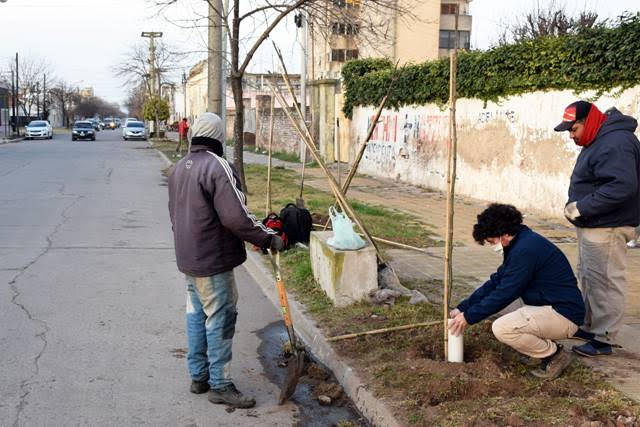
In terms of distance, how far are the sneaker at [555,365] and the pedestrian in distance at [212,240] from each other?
1.92m

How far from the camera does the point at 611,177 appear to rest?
486 cm

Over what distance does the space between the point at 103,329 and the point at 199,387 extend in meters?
1.78

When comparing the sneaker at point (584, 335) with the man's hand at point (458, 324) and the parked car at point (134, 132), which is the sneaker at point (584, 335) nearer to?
the man's hand at point (458, 324)

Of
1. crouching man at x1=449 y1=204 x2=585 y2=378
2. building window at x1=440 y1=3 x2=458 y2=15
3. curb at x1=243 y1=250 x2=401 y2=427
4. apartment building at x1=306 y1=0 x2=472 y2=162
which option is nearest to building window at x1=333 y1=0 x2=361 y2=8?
apartment building at x1=306 y1=0 x2=472 y2=162

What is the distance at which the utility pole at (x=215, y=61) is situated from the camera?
50.4ft

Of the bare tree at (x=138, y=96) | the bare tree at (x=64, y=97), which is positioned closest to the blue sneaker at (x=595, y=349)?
the bare tree at (x=138, y=96)

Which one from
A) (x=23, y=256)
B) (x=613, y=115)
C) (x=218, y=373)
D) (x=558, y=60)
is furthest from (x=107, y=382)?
(x=558, y=60)

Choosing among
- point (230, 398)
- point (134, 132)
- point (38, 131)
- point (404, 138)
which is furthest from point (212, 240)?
point (38, 131)

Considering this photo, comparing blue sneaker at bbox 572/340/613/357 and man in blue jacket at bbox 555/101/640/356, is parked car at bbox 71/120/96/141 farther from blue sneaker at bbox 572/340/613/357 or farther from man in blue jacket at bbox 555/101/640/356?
blue sneaker at bbox 572/340/613/357

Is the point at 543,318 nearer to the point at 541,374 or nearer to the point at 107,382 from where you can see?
the point at 541,374

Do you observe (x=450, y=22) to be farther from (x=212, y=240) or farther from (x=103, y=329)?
Answer: (x=212, y=240)

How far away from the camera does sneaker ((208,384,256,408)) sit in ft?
15.4

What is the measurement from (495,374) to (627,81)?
7568 millimetres

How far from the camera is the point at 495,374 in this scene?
4.69 meters
